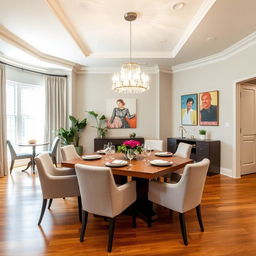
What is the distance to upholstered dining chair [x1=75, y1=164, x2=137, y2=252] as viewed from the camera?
6.23ft

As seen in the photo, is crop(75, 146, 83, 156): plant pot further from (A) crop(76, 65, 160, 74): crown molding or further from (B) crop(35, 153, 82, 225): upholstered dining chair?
(B) crop(35, 153, 82, 225): upholstered dining chair

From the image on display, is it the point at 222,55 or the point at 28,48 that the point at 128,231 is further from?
the point at 222,55

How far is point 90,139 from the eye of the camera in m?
5.97

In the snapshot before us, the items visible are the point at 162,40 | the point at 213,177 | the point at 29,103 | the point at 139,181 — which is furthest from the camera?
the point at 29,103

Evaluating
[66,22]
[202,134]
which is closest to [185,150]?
[202,134]

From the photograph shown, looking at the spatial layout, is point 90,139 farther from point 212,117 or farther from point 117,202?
point 117,202

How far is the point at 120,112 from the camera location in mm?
5945

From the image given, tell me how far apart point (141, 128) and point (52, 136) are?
2.76 metres

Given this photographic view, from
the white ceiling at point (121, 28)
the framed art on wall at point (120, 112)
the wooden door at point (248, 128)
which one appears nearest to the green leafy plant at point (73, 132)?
the framed art on wall at point (120, 112)

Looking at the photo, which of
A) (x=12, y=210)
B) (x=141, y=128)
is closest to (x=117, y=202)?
(x=12, y=210)

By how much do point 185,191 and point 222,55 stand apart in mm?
4027

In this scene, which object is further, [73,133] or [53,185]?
[73,133]

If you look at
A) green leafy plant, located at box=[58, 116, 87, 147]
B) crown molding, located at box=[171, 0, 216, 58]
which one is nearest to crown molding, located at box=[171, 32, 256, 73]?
crown molding, located at box=[171, 0, 216, 58]

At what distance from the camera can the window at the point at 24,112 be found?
5312mm
